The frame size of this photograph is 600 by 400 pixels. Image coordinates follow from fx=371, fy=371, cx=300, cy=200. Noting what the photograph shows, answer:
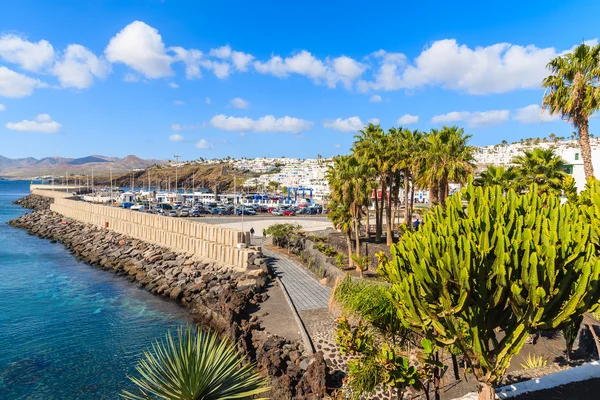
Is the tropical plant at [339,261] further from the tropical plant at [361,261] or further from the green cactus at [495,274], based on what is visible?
the green cactus at [495,274]

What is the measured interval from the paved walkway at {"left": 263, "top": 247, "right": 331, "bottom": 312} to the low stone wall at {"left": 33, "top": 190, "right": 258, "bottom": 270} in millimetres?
2783

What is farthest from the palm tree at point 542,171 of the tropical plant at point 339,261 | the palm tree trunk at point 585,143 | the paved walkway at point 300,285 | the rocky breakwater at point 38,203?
the rocky breakwater at point 38,203

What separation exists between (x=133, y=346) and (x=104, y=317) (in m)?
5.77

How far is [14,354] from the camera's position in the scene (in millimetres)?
20094

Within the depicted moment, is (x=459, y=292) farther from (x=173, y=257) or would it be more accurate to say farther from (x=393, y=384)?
(x=173, y=257)

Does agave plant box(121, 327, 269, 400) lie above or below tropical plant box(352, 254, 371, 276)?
above

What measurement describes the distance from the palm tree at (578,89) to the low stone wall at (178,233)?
2294 centimetres

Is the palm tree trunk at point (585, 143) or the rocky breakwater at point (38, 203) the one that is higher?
the palm tree trunk at point (585, 143)

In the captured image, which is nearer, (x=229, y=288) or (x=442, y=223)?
(x=442, y=223)

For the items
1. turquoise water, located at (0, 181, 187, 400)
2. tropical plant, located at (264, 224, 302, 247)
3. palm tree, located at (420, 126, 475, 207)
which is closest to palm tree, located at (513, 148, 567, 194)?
palm tree, located at (420, 126, 475, 207)

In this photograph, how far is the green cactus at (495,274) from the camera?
23.8 ft

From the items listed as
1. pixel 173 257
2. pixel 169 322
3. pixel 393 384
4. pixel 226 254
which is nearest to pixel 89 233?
pixel 173 257

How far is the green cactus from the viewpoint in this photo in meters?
7.25

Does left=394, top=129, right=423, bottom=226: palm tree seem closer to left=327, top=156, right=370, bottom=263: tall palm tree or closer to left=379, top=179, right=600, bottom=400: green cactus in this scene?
left=327, top=156, right=370, bottom=263: tall palm tree
